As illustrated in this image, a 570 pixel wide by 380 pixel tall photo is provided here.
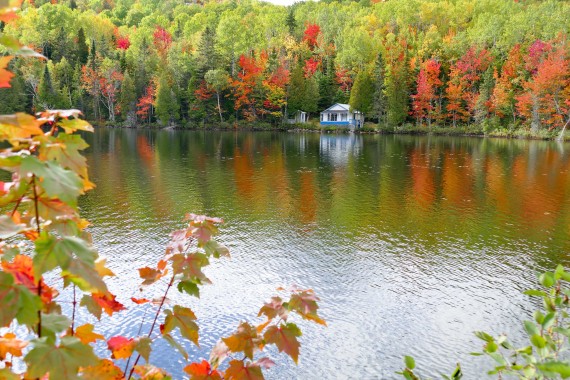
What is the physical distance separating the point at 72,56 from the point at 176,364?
74262 millimetres

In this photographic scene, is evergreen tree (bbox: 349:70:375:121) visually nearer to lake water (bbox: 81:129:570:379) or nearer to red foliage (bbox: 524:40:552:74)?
red foliage (bbox: 524:40:552:74)

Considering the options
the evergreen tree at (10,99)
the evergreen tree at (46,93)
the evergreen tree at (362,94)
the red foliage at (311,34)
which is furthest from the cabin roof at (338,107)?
the evergreen tree at (10,99)

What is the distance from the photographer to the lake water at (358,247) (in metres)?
7.16

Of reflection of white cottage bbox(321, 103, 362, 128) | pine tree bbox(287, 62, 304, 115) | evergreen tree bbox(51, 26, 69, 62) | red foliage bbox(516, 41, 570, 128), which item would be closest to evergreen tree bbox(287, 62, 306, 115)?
pine tree bbox(287, 62, 304, 115)

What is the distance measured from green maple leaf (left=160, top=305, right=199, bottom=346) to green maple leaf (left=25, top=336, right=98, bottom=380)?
0.86 meters

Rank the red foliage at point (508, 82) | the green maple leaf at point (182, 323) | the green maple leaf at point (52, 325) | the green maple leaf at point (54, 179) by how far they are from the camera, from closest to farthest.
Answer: the green maple leaf at point (54, 179) → the green maple leaf at point (52, 325) → the green maple leaf at point (182, 323) → the red foliage at point (508, 82)

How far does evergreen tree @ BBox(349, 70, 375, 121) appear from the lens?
190 feet

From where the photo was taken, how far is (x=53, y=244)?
128 centimetres

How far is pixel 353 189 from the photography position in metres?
18.9

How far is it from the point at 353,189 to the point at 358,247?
7595 millimetres

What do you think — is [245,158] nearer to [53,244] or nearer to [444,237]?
[444,237]

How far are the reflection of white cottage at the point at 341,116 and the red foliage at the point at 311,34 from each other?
2918 cm

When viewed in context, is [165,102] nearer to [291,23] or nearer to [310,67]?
[310,67]

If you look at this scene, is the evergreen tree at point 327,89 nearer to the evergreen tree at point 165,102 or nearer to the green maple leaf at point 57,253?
the evergreen tree at point 165,102
